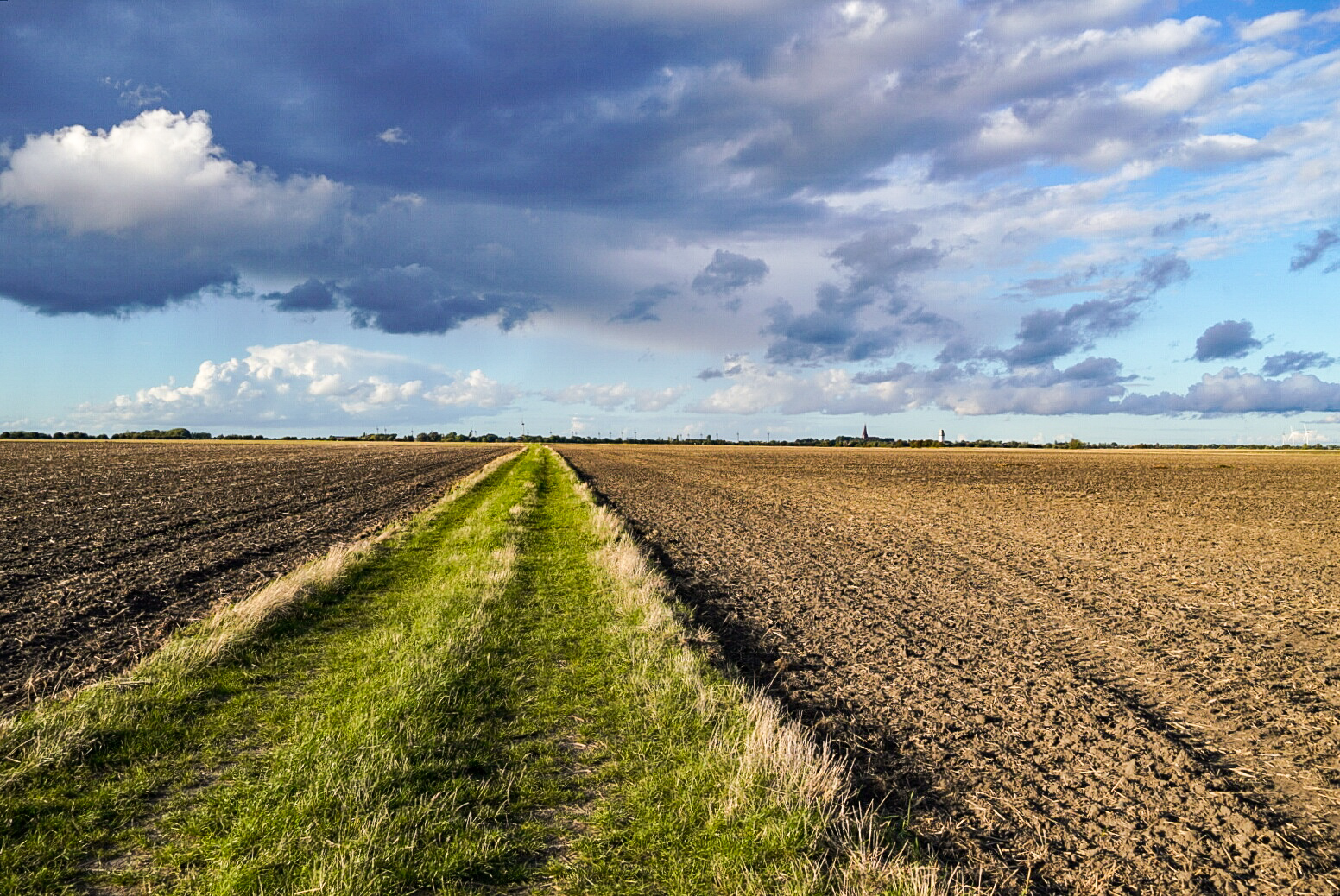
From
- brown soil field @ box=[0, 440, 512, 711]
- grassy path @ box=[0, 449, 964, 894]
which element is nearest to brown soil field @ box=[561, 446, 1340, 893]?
grassy path @ box=[0, 449, 964, 894]

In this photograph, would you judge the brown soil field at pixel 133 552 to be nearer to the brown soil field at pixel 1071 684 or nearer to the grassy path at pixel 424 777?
the grassy path at pixel 424 777

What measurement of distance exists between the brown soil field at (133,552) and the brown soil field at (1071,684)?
8.22 meters

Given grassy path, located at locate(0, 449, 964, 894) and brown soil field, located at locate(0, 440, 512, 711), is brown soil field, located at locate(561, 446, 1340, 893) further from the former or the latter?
brown soil field, located at locate(0, 440, 512, 711)

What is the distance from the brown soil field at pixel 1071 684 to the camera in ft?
15.3

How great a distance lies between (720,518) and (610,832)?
19404mm

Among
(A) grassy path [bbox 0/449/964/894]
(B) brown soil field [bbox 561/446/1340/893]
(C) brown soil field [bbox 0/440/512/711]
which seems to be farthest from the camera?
(C) brown soil field [bbox 0/440/512/711]

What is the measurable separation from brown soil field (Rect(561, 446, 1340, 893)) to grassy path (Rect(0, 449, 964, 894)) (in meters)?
1.16

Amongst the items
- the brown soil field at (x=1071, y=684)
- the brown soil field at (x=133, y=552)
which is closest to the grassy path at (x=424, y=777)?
the brown soil field at (x=1071, y=684)

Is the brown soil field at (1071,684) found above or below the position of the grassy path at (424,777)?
below

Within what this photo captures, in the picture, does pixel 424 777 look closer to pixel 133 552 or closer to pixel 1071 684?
pixel 1071 684

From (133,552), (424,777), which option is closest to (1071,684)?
(424,777)

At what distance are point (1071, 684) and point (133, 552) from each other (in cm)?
1867

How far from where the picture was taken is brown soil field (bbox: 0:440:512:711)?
8680 mm

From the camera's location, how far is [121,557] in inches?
576
